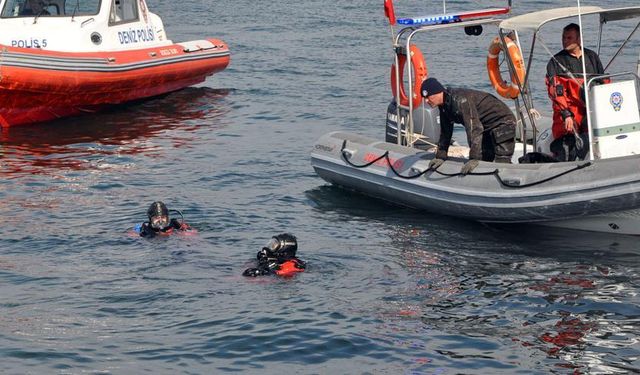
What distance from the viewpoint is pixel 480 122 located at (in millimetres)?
12328

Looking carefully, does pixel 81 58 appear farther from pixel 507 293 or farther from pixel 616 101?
pixel 507 293

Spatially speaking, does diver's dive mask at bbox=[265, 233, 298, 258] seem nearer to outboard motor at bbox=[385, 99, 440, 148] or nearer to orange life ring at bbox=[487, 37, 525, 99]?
orange life ring at bbox=[487, 37, 525, 99]

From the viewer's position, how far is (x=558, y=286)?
1055 cm

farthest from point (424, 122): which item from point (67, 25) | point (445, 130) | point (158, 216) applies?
point (67, 25)

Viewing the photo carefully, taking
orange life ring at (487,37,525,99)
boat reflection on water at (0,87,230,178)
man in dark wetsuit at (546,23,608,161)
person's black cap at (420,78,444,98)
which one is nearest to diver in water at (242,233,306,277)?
person's black cap at (420,78,444,98)

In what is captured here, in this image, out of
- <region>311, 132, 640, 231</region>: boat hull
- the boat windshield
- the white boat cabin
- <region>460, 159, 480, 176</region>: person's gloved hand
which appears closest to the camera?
<region>311, 132, 640, 231</region>: boat hull

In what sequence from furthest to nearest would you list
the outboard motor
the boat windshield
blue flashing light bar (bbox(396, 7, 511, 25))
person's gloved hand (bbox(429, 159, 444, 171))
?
the boat windshield → the outboard motor → blue flashing light bar (bbox(396, 7, 511, 25)) → person's gloved hand (bbox(429, 159, 444, 171))

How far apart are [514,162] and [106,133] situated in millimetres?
7673

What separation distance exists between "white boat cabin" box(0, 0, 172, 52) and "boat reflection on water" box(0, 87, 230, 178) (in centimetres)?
125

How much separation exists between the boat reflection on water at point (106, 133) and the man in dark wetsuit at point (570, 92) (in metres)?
7.06

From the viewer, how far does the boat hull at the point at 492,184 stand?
1137 cm

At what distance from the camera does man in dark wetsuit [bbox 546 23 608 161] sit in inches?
471

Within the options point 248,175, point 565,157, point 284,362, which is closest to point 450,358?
point 284,362

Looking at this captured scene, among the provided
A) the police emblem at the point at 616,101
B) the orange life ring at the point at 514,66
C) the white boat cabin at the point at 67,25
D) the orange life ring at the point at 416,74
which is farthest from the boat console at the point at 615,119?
the white boat cabin at the point at 67,25
